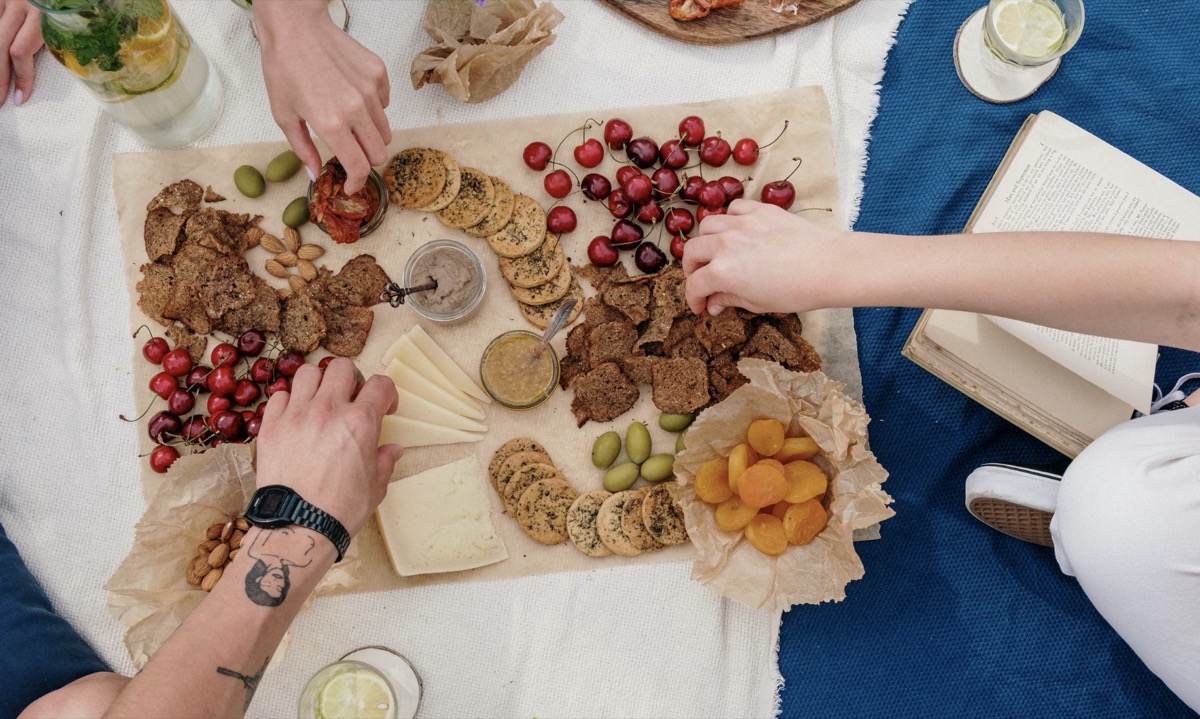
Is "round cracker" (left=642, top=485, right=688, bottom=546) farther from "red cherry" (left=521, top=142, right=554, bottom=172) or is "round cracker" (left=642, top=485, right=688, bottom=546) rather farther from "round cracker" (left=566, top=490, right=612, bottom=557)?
"red cherry" (left=521, top=142, right=554, bottom=172)

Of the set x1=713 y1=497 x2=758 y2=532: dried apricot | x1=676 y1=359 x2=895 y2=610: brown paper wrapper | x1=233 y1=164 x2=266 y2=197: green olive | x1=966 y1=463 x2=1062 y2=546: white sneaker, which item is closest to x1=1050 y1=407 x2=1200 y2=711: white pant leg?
x1=966 y1=463 x2=1062 y2=546: white sneaker

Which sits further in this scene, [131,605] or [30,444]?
[30,444]

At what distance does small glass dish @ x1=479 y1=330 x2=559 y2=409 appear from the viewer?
1.69 m

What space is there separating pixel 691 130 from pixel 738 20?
→ 281 mm

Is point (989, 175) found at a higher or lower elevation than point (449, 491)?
higher

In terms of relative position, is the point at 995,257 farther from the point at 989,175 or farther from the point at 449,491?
the point at 449,491

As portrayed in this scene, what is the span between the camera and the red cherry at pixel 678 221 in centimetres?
173

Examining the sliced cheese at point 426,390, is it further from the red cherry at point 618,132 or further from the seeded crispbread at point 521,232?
the red cherry at point 618,132

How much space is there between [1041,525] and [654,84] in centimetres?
126

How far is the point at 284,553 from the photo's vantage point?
1.32 metres

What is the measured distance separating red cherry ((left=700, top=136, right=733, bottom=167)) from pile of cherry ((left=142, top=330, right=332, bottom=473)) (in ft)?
3.06

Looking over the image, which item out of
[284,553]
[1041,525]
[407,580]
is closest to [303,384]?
[284,553]

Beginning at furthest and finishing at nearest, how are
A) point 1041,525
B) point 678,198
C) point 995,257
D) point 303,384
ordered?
point 678,198 → point 1041,525 → point 303,384 → point 995,257

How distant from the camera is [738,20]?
1.79 metres
